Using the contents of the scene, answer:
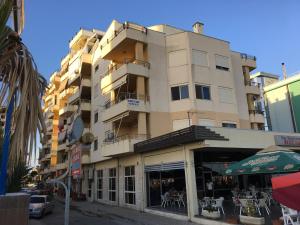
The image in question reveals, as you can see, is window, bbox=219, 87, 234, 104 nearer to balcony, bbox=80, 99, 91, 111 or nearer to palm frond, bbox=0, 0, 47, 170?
balcony, bbox=80, 99, 91, 111

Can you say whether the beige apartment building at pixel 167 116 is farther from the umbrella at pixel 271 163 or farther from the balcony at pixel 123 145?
the umbrella at pixel 271 163

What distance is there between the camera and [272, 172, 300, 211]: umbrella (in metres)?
3.55

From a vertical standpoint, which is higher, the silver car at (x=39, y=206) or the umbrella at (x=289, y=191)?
the umbrella at (x=289, y=191)

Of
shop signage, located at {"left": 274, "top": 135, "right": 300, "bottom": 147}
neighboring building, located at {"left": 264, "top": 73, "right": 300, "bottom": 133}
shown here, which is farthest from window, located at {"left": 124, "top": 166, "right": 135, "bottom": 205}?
neighboring building, located at {"left": 264, "top": 73, "right": 300, "bottom": 133}

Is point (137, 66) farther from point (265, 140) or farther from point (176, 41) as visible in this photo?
point (265, 140)

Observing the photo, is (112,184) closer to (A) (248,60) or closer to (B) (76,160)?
(A) (248,60)

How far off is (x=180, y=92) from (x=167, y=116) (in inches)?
101

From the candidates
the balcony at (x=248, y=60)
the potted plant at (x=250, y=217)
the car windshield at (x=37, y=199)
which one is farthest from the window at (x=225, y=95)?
the car windshield at (x=37, y=199)

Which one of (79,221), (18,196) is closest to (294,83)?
(79,221)

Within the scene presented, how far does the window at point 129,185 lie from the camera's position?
976 inches

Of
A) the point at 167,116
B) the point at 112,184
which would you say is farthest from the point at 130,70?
the point at 112,184

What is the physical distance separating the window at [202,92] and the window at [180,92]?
97 cm

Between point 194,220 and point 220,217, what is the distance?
1523mm

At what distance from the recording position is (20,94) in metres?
4.25
